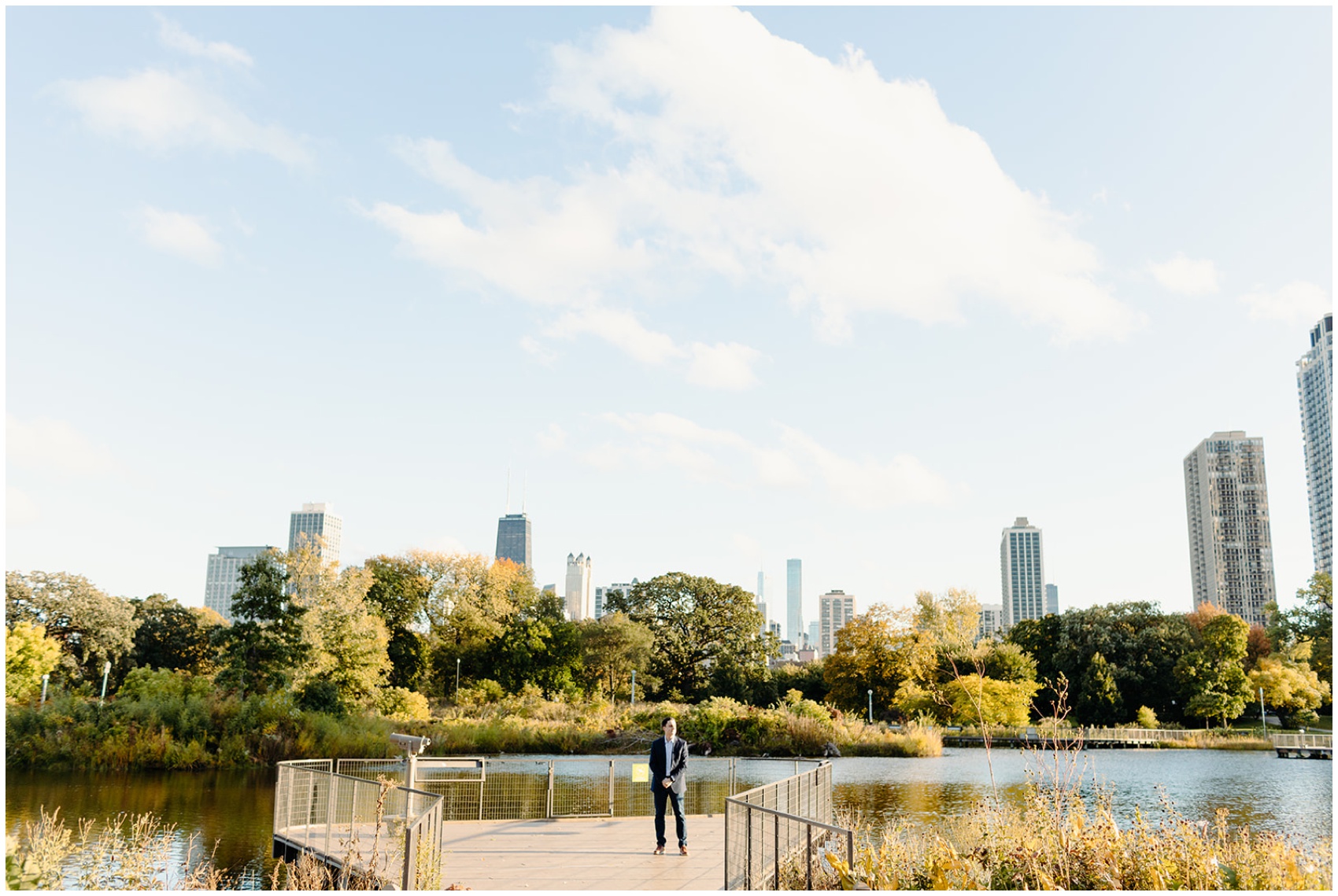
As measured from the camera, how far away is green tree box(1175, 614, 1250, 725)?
159 feet

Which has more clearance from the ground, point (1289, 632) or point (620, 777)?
point (1289, 632)

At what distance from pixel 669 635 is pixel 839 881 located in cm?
4664

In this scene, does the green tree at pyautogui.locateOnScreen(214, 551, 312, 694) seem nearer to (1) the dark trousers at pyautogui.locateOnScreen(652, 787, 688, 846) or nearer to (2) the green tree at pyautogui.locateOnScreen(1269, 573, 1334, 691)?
(1) the dark trousers at pyautogui.locateOnScreen(652, 787, 688, 846)

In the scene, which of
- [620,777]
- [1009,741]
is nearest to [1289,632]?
[1009,741]

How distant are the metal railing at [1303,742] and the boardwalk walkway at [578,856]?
117 ft

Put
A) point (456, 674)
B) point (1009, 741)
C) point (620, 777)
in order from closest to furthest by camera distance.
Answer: point (620, 777)
point (1009, 741)
point (456, 674)

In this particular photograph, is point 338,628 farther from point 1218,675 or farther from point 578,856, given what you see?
point 1218,675

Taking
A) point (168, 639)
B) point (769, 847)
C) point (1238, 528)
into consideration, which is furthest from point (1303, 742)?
point (1238, 528)

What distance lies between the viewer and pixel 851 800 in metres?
20.4

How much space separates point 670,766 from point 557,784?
42.8 ft

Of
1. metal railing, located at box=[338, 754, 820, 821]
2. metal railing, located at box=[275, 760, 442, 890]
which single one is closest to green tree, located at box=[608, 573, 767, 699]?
metal railing, located at box=[338, 754, 820, 821]

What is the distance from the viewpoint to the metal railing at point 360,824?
26.7 ft

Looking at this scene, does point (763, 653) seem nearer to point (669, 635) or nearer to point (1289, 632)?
point (669, 635)

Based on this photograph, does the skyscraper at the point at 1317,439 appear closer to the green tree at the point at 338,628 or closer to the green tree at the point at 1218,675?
the green tree at the point at 1218,675
